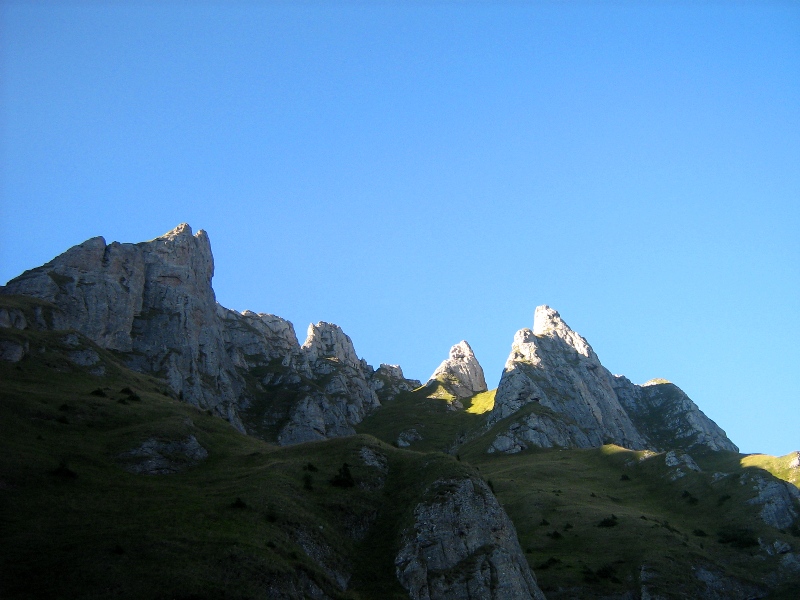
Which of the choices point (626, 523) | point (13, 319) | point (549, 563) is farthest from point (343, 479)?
point (13, 319)

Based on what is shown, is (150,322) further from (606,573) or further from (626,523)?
(606,573)

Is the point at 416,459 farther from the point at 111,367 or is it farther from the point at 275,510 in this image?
the point at 111,367

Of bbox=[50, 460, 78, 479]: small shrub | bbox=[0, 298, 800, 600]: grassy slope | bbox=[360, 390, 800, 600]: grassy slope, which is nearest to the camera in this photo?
bbox=[0, 298, 800, 600]: grassy slope

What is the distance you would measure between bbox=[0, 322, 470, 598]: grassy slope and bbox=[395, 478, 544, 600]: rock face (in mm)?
2271

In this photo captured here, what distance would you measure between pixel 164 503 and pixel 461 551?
104ft

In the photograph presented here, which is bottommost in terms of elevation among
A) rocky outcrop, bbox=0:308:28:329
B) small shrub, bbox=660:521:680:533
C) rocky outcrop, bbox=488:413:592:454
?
small shrub, bbox=660:521:680:533

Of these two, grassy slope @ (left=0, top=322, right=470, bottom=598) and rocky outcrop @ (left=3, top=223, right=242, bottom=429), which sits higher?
rocky outcrop @ (left=3, top=223, right=242, bottom=429)

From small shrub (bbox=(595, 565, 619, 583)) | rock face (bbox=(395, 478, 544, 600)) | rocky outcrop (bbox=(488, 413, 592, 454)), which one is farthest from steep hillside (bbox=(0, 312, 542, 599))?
rocky outcrop (bbox=(488, 413, 592, 454))

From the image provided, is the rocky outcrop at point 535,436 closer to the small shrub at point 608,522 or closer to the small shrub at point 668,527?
the small shrub at point 668,527

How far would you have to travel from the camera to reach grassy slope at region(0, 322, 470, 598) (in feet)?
151

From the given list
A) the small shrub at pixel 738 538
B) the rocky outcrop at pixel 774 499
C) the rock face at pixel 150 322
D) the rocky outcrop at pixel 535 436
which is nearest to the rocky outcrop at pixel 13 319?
the rock face at pixel 150 322

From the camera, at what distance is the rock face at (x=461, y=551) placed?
63906 mm

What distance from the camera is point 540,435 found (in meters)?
177

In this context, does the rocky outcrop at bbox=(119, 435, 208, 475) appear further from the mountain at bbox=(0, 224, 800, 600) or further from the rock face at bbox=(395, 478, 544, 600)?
the rock face at bbox=(395, 478, 544, 600)
